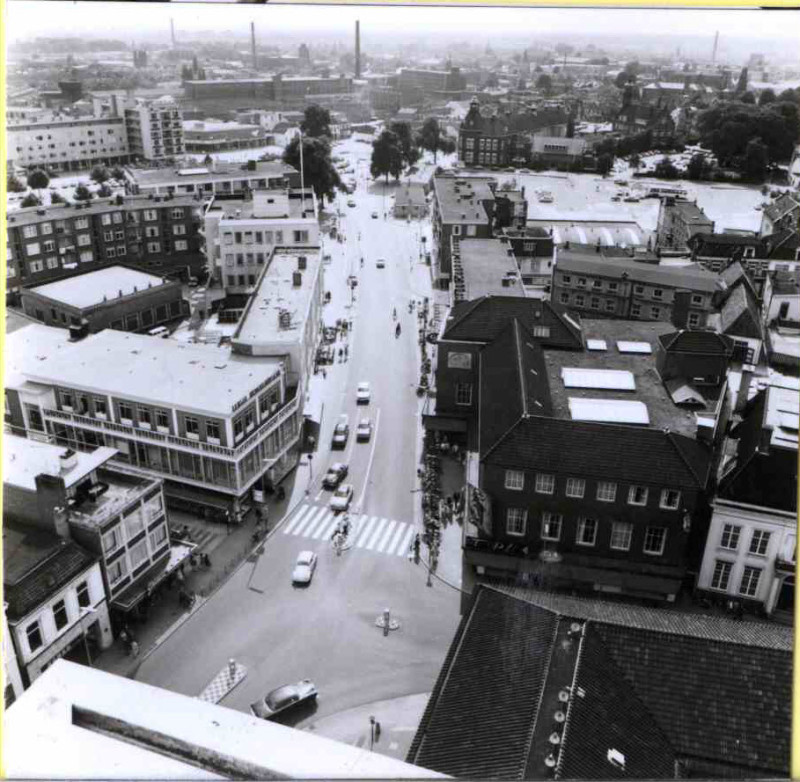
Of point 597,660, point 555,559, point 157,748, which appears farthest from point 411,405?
point 157,748

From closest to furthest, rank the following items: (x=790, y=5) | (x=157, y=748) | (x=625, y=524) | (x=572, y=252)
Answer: (x=790, y=5), (x=157, y=748), (x=625, y=524), (x=572, y=252)

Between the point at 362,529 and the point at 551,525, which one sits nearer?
the point at 551,525

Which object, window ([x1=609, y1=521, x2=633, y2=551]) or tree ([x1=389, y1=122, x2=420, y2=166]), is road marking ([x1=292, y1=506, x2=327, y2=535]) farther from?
tree ([x1=389, y1=122, x2=420, y2=166])

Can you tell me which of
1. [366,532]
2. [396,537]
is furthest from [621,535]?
[366,532]

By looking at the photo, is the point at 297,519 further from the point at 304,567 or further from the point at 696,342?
the point at 696,342

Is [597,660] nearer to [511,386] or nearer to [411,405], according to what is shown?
[511,386]

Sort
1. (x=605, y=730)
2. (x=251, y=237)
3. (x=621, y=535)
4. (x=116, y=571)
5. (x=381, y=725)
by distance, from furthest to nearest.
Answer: (x=251, y=237) < (x=621, y=535) < (x=116, y=571) < (x=381, y=725) < (x=605, y=730)

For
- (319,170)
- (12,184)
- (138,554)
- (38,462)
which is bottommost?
(138,554)
